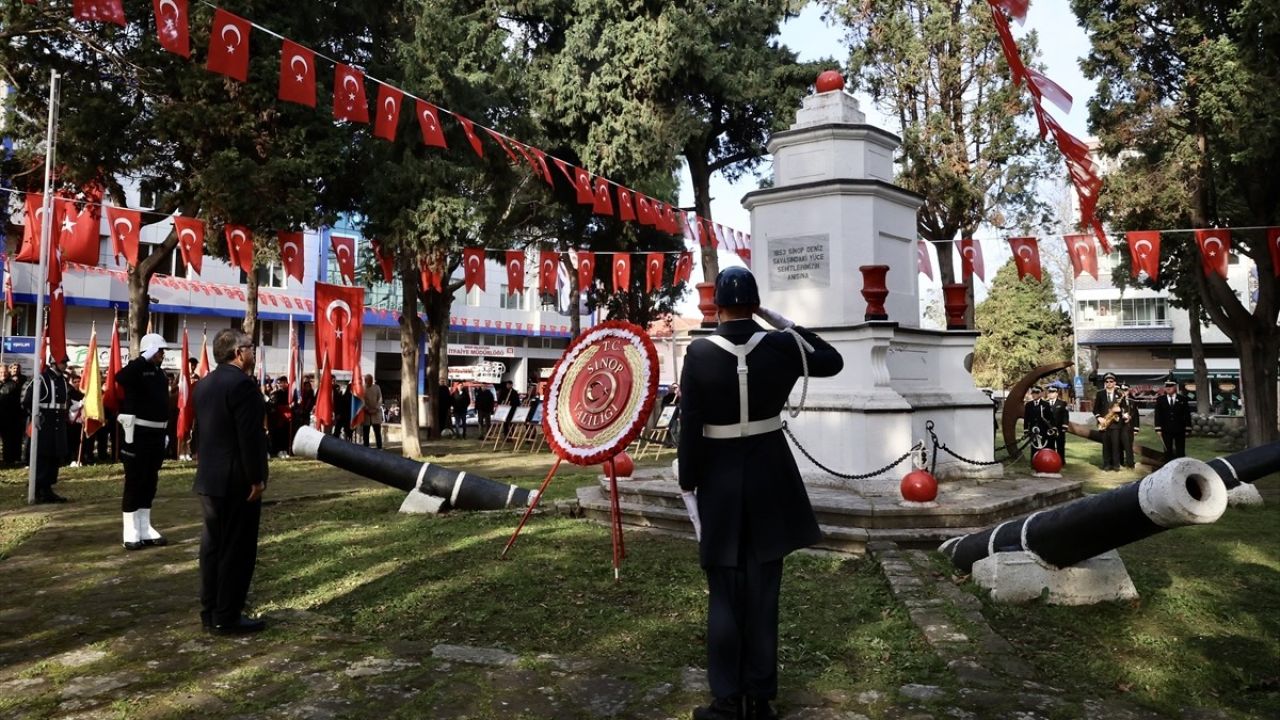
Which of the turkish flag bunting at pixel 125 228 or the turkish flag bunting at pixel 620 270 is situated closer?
the turkish flag bunting at pixel 125 228

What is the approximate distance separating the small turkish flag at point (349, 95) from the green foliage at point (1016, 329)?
1578 inches

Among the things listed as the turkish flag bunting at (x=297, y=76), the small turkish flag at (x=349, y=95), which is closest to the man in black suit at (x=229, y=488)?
the turkish flag bunting at (x=297, y=76)

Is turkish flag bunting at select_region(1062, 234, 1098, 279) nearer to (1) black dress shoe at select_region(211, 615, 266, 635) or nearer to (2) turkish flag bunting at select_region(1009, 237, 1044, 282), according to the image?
(2) turkish flag bunting at select_region(1009, 237, 1044, 282)

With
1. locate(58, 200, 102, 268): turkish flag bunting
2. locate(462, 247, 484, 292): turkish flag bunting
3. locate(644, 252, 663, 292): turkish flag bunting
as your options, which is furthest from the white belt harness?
locate(644, 252, 663, 292): turkish flag bunting

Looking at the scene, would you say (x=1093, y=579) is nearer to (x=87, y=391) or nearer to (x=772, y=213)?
(x=772, y=213)

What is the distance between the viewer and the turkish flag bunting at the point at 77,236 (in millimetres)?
13328

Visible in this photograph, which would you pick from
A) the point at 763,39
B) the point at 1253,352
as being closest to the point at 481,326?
the point at 763,39

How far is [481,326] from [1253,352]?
37.1 meters

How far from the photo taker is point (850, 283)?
371 inches

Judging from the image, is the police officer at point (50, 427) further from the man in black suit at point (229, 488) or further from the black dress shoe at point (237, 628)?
the black dress shoe at point (237, 628)

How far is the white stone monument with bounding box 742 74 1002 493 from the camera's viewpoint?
8.77m

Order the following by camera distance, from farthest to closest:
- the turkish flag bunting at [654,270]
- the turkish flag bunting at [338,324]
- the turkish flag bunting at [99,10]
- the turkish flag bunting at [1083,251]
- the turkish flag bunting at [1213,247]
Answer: the turkish flag bunting at [654,270]
the turkish flag bunting at [1083,251]
the turkish flag bunting at [338,324]
the turkish flag bunting at [1213,247]
the turkish flag bunting at [99,10]

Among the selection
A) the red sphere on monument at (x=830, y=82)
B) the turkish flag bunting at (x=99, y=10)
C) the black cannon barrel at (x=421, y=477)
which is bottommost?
the black cannon barrel at (x=421, y=477)

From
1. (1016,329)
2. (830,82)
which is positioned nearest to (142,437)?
(830,82)
